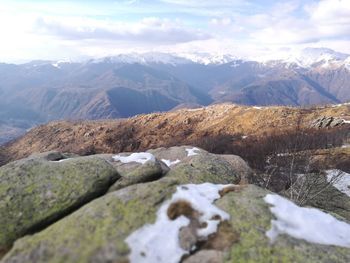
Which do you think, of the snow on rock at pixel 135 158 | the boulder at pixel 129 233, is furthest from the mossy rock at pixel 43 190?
the snow on rock at pixel 135 158

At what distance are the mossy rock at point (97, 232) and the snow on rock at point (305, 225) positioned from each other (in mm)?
6222

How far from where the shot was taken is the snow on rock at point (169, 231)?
1823 centimetres

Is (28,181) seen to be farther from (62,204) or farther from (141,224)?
(141,224)

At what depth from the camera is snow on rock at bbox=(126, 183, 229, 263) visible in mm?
18234

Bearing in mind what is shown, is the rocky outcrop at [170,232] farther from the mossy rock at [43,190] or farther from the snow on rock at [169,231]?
the mossy rock at [43,190]

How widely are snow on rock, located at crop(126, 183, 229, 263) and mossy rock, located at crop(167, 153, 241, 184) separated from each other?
621 cm

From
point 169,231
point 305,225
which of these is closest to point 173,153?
point 305,225

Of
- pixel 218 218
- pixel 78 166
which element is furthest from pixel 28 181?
pixel 218 218

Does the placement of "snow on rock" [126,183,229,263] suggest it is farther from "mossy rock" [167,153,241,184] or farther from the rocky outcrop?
"mossy rock" [167,153,241,184]

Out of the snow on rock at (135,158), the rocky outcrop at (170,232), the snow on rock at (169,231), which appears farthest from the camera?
the snow on rock at (135,158)

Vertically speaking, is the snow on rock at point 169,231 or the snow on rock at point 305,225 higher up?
the snow on rock at point 169,231

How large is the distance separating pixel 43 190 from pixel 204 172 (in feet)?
42.5

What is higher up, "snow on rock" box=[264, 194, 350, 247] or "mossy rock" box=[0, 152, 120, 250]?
"mossy rock" box=[0, 152, 120, 250]

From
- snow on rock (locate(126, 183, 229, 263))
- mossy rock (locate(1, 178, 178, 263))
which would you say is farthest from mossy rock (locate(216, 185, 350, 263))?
mossy rock (locate(1, 178, 178, 263))
